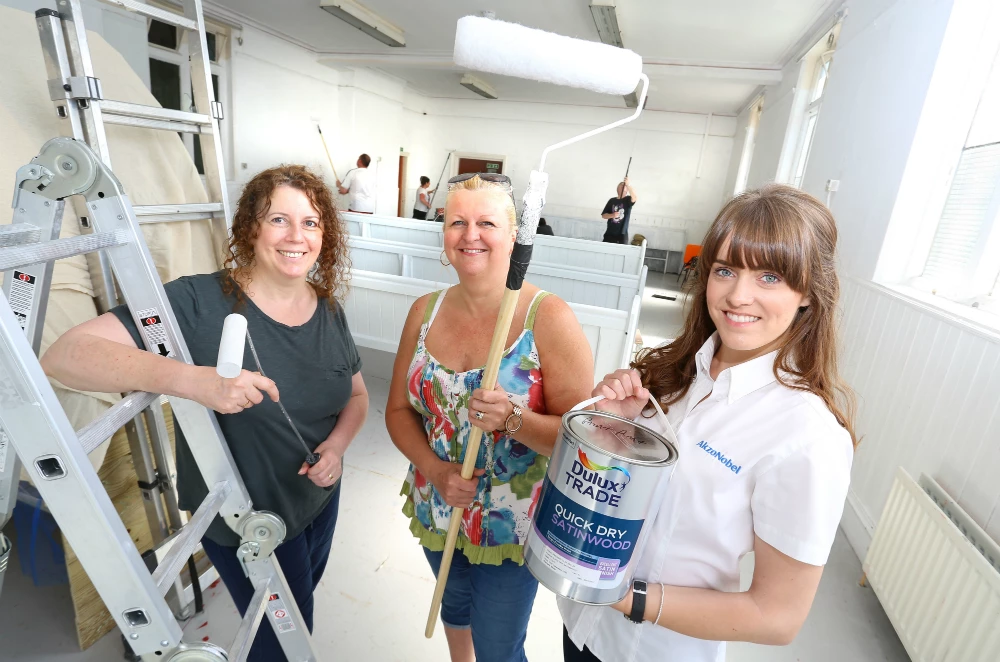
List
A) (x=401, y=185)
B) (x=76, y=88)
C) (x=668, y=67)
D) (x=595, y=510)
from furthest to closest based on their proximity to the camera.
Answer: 1. (x=401, y=185)
2. (x=668, y=67)
3. (x=76, y=88)
4. (x=595, y=510)

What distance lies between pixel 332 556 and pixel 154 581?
1.47 meters

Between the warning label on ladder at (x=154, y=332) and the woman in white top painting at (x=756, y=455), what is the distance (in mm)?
784

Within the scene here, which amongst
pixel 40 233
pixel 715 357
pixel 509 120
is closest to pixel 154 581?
pixel 40 233

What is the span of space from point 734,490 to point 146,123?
6.14ft

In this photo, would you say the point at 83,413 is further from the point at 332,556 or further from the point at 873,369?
the point at 873,369

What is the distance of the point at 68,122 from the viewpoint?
1352mm

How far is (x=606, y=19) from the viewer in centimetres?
527

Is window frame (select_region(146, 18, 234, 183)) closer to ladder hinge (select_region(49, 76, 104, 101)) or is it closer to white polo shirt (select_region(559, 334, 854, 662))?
ladder hinge (select_region(49, 76, 104, 101))

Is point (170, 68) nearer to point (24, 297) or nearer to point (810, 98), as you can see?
point (24, 297)

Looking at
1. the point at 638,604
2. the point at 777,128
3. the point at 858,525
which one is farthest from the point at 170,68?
the point at 858,525

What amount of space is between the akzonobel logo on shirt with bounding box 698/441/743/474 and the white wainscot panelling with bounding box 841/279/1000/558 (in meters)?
1.42

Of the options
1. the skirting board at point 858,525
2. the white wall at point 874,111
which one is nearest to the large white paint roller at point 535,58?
the skirting board at point 858,525

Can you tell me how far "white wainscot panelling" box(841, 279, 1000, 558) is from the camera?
163cm

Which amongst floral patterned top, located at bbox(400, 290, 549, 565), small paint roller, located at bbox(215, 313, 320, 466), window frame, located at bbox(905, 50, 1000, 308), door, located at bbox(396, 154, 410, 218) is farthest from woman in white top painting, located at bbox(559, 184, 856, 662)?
door, located at bbox(396, 154, 410, 218)
